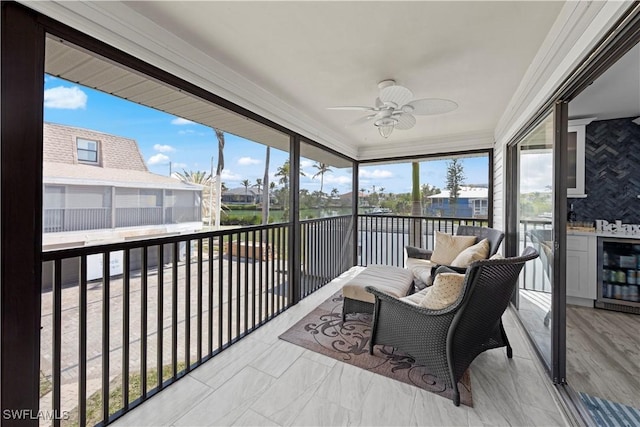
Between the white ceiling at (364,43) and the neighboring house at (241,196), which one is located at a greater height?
the white ceiling at (364,43)

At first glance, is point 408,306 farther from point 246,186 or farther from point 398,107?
point 246,186

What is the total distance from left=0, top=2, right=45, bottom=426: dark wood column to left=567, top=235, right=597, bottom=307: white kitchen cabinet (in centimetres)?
476

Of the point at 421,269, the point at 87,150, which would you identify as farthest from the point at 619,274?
the point at 87,150

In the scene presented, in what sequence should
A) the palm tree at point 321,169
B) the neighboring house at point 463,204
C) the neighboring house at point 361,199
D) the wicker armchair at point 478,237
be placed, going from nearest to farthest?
the wicker armchair at point 478,237 → the palm tree at point 321,169 → the neighboring house at point 463,204 → the neighboring house at point 361,199

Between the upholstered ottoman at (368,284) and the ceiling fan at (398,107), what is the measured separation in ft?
5.01

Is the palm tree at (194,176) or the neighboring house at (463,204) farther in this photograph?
the neighboring house at (463,204)

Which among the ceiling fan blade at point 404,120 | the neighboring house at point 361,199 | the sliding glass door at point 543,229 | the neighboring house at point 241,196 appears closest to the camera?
the sliding glass door at point 543,229

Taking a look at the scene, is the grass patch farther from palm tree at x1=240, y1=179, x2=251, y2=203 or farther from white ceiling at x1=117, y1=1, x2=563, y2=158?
white ceiling at x1=117, y1=1, x2=563, y2=158

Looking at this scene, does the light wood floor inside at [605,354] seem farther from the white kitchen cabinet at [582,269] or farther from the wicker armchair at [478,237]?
the wicker armchair at [478,237]

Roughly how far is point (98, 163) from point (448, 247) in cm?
380

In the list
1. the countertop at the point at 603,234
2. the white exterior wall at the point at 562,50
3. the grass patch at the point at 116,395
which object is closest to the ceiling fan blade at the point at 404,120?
the white exterior wall at the point at 562,50

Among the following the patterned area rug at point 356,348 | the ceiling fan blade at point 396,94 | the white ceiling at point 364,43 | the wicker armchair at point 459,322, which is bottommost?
the patterned area rug at point 356,348

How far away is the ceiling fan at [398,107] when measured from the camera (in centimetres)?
216

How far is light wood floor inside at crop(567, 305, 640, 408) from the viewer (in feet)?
6.13
